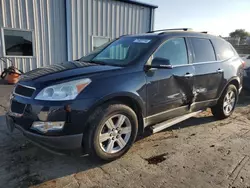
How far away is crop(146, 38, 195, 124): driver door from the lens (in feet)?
11.0

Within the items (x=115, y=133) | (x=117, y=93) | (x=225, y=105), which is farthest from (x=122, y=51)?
(x=225, y=105)

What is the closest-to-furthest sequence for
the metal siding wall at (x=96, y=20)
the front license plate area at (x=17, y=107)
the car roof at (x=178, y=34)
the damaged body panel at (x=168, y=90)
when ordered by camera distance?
the front license plate area at (x=17, y=107), the damaged body panel at (x=168, y=90), the car roof at (x=178, y=34), the metal siding wall at (x=96, y=20)

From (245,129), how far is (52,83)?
3.92 m

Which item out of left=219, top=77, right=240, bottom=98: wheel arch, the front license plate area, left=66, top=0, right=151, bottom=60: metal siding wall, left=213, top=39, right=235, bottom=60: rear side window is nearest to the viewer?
the front license plate area

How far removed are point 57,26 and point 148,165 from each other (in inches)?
335

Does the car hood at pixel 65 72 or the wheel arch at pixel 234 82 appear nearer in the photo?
the car hood at pixel 65 72

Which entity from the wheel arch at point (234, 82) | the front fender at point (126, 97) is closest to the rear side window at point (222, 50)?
the wheel arch at point (234, 82)

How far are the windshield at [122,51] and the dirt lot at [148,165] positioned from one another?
4.69 ft

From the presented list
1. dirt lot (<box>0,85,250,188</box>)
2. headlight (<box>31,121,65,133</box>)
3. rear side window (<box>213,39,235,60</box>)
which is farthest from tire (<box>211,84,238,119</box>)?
headlight (<box>31,121,65,133</box>)

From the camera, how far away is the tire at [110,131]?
2.77 m

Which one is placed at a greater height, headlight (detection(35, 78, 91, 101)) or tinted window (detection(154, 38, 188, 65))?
tinted window (detection(154, 38, 188, 65))

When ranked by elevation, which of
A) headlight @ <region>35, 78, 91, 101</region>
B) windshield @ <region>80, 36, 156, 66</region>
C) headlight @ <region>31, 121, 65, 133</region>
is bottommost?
headlight @ <region>31, 121, 65, 133</region>

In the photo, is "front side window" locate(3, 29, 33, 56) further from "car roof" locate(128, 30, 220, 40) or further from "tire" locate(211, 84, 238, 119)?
"tire" locate(211, 84, 238, 119)

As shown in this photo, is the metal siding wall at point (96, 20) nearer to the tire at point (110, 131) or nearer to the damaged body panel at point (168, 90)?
the damaged body panel at point (168, 90)
